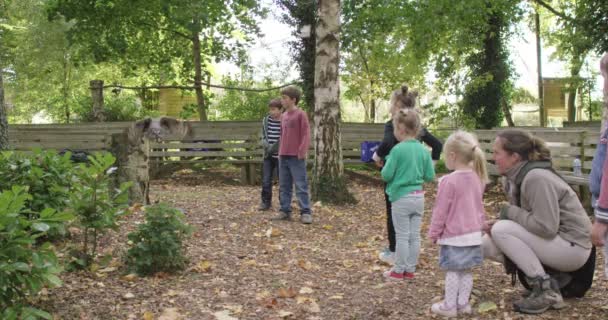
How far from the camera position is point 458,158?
4.22 m

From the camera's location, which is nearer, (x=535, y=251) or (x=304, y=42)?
(x=535, y=251)

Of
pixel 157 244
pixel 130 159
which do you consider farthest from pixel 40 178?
pixel 130 159

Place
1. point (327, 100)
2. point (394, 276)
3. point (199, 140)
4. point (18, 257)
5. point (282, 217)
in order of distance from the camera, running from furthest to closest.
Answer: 1. point (199, 140)
2. point (327, 100)
3. point (282, 217)
4. point (394, 276)
5. point (18, 257)

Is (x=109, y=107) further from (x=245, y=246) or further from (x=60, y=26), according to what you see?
(x=245, y=246)

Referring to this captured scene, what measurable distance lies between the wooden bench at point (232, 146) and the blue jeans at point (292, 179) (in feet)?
19.6

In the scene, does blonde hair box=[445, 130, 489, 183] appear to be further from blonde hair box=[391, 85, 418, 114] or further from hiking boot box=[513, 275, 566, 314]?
blonde hair box=[391, 85, 418, 114]

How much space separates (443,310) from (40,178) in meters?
3.33

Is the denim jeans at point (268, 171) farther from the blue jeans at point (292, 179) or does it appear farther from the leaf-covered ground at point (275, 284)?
the leaf-covered ground at point (275, 284)

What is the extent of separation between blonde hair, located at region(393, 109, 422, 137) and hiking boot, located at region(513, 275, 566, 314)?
4.95 ft

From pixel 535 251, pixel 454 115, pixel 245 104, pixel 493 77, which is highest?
pixel 493 77

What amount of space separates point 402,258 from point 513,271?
1.02 meters

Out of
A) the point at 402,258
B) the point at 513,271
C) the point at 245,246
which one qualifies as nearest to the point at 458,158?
the point at 513,271

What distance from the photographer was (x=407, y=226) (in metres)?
5.09

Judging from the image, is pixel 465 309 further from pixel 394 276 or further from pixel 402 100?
pixel 402 100
